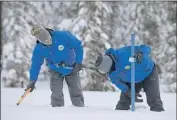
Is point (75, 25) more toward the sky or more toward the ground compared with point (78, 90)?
more toward the sky

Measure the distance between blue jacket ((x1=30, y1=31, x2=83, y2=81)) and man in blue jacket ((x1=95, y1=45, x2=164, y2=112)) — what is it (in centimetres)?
83

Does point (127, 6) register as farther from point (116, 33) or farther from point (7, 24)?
point (7, 24)

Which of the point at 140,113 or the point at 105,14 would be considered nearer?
the point at 140,113

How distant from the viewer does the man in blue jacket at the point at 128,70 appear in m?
7.07

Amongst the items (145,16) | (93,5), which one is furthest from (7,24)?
(145,16)

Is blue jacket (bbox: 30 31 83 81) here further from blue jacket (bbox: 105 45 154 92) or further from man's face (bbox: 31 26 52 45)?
blue jacket (bbox: 105 45 154 92)

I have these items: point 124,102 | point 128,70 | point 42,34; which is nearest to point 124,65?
point 128,70

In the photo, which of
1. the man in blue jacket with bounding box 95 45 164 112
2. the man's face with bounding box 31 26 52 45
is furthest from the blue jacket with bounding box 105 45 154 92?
the man's face with bounding box 31 26 52 45

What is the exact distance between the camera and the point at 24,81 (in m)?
21.6

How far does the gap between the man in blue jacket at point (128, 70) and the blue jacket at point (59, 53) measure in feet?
2.71

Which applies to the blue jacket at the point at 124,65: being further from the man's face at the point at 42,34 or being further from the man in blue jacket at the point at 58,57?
the man's face at the point at 42,34

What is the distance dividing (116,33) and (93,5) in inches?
427

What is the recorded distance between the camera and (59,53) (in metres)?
7.77

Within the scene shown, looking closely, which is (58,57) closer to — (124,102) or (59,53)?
(59,53)
